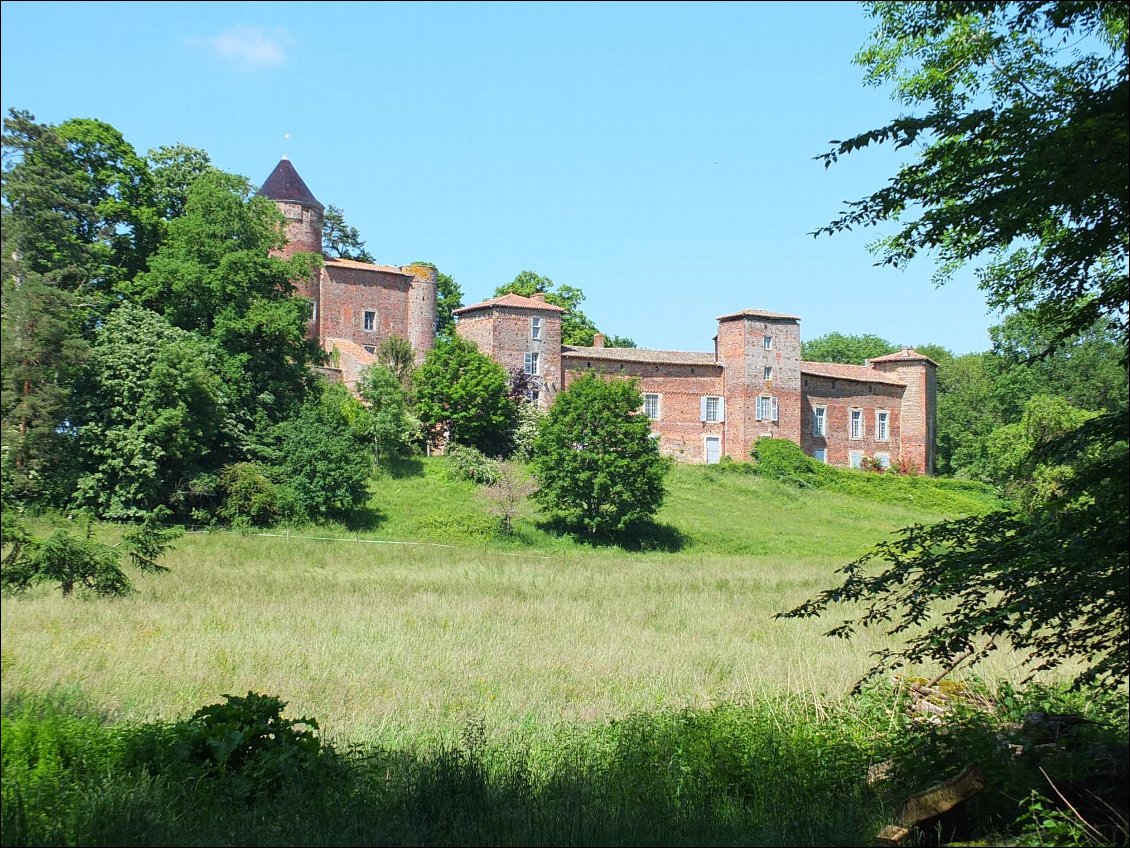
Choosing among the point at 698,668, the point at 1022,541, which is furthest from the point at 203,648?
the point at 1022,541

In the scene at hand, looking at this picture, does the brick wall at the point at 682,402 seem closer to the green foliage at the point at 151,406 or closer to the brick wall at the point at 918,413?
the brick wall at the point at 918,413

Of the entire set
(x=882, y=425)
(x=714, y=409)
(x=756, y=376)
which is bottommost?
(x=882, y=425)

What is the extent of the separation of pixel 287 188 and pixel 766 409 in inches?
1191

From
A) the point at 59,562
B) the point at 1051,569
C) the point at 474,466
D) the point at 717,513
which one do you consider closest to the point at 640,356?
the point at 717,513

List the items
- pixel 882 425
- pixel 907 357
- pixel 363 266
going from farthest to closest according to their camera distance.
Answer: pixel 907 357
pixel 882 425
pixel 363 266

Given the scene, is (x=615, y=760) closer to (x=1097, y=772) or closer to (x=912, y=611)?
(x=912, y=611)

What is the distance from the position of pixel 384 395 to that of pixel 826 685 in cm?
3499

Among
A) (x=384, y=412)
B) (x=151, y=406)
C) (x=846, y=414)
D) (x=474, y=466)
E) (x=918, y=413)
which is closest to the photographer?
(x=151, y=406)

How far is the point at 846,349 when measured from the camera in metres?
92.2

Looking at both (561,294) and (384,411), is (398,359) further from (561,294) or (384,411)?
(561,294)

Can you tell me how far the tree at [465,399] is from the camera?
4612 centimetres

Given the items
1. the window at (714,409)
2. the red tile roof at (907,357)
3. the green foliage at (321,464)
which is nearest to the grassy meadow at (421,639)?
the green foliage at (321,464)

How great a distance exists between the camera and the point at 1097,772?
19.5 feet

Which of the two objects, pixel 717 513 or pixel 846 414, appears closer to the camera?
pixel 717 513
